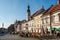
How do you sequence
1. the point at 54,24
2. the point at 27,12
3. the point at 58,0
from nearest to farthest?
the point at 54,24
the point at 58,0
the point at 27,12

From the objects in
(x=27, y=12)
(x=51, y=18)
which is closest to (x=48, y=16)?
(x=51, y=18)

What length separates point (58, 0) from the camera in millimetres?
47688

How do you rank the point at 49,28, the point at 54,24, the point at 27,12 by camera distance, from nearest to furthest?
the point at 54,24 < the point at 49,28 < the point at 27,12

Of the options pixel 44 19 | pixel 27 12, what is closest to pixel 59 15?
pixel 44 19

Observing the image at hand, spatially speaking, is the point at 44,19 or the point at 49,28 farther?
the point at 44,19

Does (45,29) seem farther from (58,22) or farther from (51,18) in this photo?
(58,22)

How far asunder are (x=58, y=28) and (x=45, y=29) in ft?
26.0

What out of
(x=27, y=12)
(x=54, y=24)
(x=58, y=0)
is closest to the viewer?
(x=54, y=24)

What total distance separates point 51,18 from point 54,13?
2571mm

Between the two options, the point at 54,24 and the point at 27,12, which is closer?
the point at 54,24

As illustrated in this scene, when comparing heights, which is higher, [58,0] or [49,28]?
[58,0]

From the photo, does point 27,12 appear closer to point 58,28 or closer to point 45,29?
point 45,29

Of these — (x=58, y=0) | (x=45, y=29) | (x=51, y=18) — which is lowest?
(x=45, y=29)

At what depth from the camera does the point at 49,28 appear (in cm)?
4288
